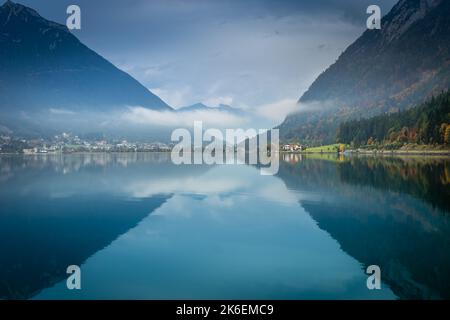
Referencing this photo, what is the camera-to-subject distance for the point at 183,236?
2075cm

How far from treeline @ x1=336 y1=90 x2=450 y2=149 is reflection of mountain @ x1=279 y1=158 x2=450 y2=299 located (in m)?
89.5

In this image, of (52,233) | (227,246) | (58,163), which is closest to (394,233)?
(227,246)

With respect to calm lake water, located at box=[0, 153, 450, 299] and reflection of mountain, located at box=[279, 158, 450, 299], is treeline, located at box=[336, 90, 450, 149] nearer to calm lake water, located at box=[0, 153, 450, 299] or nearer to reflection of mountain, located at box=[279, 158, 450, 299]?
reflection of mountain, located at box=[279, 158, 450, 299]

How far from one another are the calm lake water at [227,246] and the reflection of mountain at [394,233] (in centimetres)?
5

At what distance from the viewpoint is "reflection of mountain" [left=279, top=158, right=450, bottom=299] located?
13.8 m

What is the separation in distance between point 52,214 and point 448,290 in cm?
2295

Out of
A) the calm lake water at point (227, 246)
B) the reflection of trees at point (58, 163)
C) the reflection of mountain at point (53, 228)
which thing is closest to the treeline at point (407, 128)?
the reflection of trees at point (58, 163)

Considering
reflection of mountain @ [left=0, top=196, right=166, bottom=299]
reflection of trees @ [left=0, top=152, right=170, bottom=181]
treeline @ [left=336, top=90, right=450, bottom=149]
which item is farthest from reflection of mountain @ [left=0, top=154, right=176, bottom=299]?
treeline @ [left=336, top=90, right=450, bottom=149]

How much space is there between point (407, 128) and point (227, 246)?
133791mm

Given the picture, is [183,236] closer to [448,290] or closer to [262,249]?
[262,249]

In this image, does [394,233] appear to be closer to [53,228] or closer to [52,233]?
[52,233]

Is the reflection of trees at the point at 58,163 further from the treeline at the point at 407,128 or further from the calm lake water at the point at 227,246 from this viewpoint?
the treeline at the point at 407,128

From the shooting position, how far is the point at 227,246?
18.6 m
